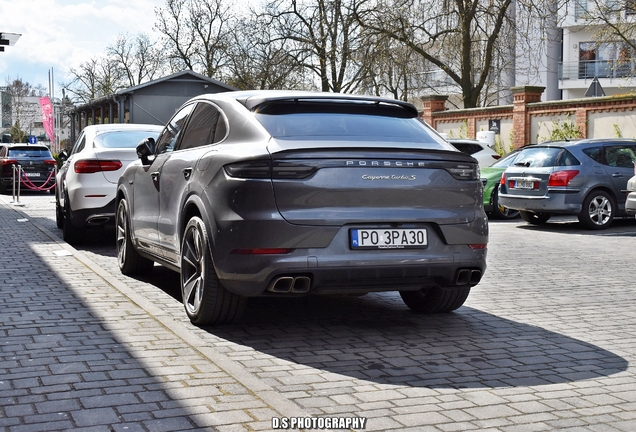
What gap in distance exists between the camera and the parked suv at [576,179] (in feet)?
52.1

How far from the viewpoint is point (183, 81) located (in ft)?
123

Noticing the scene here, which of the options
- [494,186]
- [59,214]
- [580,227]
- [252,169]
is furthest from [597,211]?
[252,169]

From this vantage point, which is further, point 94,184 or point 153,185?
point 94,184

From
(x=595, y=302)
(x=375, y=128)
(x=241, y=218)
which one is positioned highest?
(x=375, y=128)

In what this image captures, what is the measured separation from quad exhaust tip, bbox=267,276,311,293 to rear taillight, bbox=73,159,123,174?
6536 mm

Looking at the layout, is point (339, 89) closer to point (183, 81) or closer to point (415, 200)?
point (183, 81)

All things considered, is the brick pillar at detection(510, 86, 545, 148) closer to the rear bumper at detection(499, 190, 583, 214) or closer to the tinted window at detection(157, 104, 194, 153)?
the rear bumper at detection(499, 190, 583, 214)

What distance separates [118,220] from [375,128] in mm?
4002

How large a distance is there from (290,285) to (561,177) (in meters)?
11.0

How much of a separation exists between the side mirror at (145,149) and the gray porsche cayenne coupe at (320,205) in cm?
129

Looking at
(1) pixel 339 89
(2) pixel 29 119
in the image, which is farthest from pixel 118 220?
(2) pixel 29 119

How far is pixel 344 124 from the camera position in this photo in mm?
6371

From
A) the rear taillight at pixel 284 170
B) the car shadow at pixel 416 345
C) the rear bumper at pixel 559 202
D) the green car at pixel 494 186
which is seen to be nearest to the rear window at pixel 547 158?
the rear bumper at pixel 559 202

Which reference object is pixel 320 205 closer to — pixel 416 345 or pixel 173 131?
pixel 416 345
